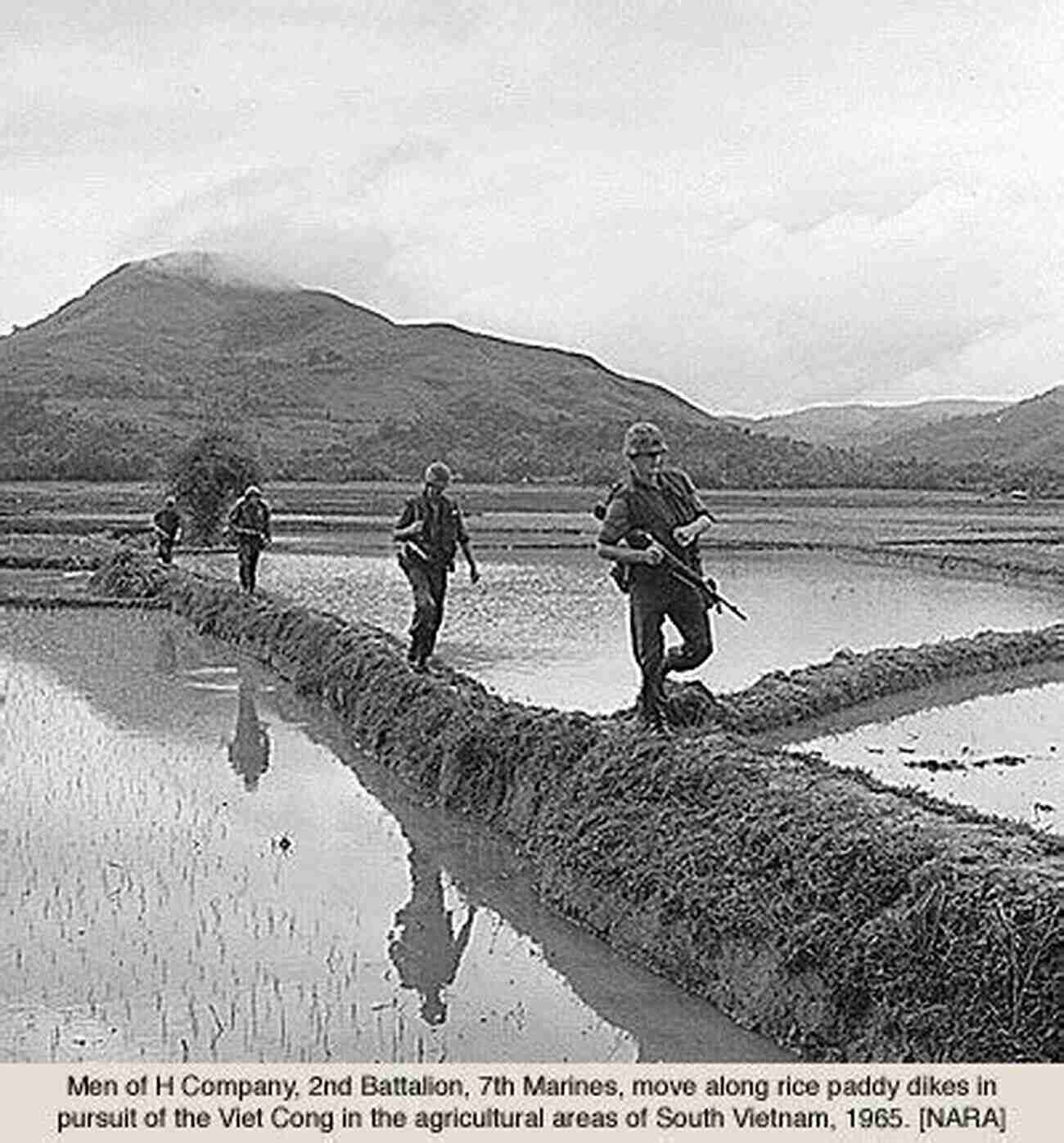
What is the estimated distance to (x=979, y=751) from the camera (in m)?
13.6

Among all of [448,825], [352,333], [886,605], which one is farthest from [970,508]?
[352,333]

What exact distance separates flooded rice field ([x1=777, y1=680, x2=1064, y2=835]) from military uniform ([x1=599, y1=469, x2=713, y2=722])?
6.61 ft

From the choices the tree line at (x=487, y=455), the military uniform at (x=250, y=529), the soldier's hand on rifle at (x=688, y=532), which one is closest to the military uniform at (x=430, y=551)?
the soldier's hand on rifle at (x=688, y=532)

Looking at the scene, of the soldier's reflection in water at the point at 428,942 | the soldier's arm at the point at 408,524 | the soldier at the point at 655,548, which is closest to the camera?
the soldier's reflection in water at the point at 428,942

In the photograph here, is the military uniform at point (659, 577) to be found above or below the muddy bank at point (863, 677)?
above

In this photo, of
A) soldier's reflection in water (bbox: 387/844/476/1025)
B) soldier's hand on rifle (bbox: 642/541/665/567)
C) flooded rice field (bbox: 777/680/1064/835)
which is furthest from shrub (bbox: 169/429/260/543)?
soldier's hand on rifle (bbox: 642/541/665/567)

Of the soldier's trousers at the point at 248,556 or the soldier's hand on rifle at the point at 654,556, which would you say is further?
the soldier's trousers at the point at 248,556

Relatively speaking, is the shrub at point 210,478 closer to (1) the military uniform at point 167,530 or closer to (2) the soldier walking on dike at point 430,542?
(1) the military uniform at point 167,530

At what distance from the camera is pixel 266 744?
14.3 meters

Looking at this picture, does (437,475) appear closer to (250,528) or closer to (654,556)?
(654,556)

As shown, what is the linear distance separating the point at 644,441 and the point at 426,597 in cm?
496

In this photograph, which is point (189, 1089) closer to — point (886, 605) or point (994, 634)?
point (994, 634)

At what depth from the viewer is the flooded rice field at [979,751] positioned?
1127 centimetres

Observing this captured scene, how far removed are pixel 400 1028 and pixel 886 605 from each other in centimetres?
1988
